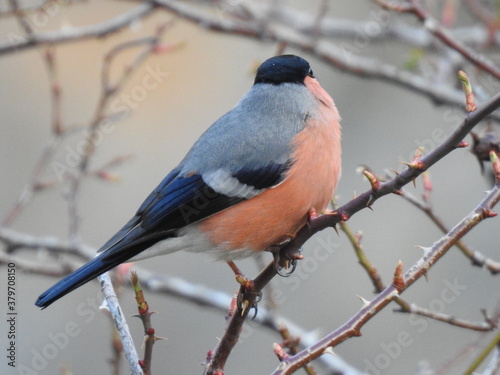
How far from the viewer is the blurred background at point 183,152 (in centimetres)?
515

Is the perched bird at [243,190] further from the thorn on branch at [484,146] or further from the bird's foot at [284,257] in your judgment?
the thorn on branch at [484,146]

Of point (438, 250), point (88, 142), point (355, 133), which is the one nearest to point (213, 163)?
point (88, 142)

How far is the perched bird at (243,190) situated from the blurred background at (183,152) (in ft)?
3.60

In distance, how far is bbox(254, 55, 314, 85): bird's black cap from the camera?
356 centimetres

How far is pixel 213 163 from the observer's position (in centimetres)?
329

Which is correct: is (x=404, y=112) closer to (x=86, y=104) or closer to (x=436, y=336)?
(x=436, y=336)

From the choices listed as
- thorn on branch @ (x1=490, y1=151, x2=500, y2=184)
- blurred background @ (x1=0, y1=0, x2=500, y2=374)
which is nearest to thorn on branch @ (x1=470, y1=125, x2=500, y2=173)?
thorn on branch @ (x1=490, y1=151, x2=500, y2=184)

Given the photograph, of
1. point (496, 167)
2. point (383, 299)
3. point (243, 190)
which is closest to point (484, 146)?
point (496, 167)

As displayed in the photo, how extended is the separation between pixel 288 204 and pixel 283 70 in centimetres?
78

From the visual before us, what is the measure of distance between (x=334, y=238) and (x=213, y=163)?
2.30 m

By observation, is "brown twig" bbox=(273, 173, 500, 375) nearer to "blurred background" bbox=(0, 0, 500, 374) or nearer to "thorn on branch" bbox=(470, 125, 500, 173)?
"thorn on branch" bbox=(470, 125, 500, 173)

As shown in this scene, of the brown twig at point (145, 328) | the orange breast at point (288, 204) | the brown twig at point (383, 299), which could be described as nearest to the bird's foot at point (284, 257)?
the orange breast at point (288, 204)

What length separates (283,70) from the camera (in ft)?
11.7

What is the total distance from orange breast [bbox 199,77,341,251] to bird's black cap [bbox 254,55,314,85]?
339 millimetres
